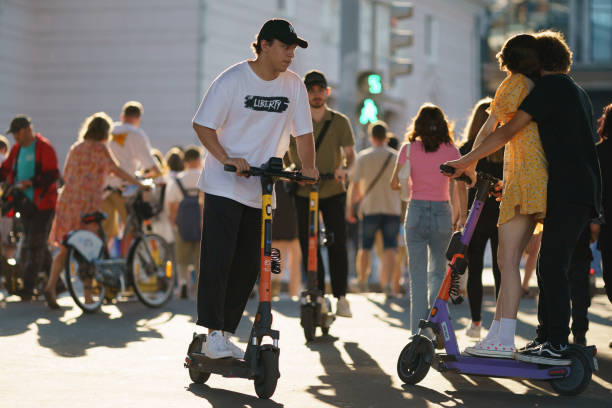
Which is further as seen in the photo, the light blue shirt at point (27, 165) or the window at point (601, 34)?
the window at point (601, 34)

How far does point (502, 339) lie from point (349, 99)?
9783mm

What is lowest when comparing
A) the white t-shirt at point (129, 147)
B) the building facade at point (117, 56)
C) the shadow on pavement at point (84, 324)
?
the shadow on pavement at point (84, 324)

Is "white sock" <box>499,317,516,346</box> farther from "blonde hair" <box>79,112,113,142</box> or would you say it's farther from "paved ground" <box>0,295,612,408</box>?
"blonde hair" <box>79,112,113,142</box>

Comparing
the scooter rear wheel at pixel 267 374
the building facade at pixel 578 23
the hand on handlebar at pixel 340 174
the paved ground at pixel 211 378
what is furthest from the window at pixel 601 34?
the scooter rear wheel at pixel 267 374

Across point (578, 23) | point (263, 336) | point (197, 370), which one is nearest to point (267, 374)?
point (263, 336)

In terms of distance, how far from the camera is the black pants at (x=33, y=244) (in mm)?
12039

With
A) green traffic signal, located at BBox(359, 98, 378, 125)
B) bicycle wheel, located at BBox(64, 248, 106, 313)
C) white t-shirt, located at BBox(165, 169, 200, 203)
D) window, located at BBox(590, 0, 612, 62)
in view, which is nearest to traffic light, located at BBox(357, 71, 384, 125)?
green traffic signal, located at BBox(359, 98, 378, 125)

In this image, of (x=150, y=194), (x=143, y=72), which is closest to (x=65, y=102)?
(x=143, y=72)

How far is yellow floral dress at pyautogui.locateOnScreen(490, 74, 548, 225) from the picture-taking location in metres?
6.57

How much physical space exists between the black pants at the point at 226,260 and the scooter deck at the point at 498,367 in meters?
1.14

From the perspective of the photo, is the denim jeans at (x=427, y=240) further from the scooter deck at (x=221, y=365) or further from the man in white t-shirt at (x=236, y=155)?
the scooter deck at (x=221, y=365)

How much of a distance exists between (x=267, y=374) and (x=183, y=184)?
780 centimetres

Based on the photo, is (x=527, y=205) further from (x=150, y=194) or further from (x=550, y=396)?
(x=150, y=194)

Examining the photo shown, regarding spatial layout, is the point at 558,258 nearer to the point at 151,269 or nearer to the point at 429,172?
the point at 429,172
